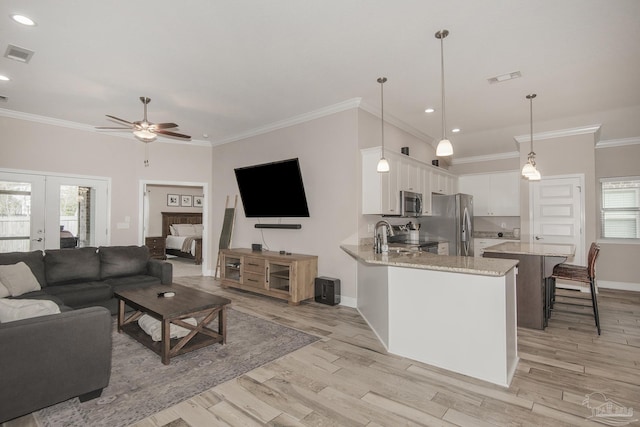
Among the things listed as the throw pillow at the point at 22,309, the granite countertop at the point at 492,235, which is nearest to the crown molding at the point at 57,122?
the throw pillow at the point at 22,309

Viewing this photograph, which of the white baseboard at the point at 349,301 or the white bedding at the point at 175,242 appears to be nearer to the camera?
the white baseboard at the point at 349,301

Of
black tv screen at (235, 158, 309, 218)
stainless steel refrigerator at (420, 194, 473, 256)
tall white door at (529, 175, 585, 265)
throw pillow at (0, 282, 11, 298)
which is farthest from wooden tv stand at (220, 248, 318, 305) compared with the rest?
tall white door at (529, 175, 585, 265)

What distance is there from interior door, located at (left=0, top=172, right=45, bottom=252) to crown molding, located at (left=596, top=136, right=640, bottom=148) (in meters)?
10.0

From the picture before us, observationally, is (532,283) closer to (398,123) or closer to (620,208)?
(398,123)

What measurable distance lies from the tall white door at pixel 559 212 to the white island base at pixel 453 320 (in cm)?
383

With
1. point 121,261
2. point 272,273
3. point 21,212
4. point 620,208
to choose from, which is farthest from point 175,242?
point 620,208

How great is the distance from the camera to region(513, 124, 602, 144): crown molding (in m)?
5.42

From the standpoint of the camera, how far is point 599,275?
6121mm

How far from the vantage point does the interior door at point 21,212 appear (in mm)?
5012

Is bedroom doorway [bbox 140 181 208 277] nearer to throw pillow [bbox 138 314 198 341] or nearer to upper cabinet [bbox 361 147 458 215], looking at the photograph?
throw pillow [bbox 138 314 198 341]

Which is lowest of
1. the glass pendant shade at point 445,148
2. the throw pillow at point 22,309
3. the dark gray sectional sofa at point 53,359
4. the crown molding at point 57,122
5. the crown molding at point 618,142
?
the dark gray sectional sofa at point 53,359

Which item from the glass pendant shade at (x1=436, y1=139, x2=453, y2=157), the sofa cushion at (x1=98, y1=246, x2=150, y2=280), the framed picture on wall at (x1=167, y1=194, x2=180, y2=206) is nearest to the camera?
the glass pendant shade at (x1=436, y1=139, x2=453, y2=157)

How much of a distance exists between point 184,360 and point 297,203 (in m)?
2.84

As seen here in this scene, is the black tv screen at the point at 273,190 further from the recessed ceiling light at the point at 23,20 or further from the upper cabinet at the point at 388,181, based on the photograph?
the recessed ceiling light at the point at 23,20
